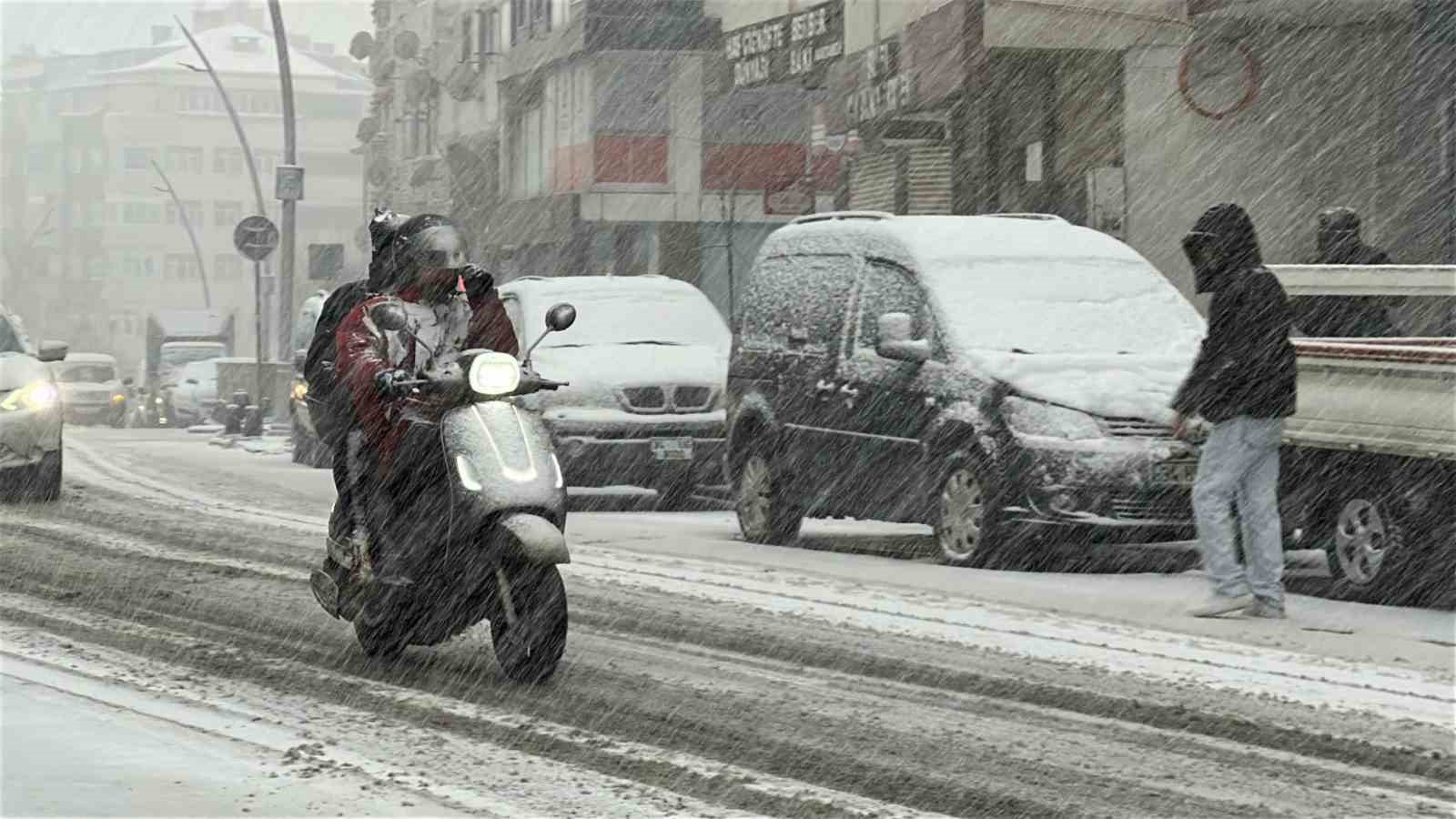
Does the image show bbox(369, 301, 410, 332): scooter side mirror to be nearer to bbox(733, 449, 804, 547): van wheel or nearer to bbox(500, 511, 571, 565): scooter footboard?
bbox(500, 511, 571, 565): scooter footboard

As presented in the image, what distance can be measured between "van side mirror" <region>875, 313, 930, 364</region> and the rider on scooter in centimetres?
506

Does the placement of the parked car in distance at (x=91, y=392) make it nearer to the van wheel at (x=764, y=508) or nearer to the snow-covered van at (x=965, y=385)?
the snow-covered van at (x=965, y=385)

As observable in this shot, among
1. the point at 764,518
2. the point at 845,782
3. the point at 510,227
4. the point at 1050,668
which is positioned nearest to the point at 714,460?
the point at 764,518

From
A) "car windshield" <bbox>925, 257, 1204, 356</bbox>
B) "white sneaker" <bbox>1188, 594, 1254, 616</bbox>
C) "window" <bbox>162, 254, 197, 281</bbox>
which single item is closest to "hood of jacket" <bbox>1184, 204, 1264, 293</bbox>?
"white sneaker" <bbox>1188, 594, 1254, 616</bbox>

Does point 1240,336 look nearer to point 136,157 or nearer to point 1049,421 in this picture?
point 1049,421

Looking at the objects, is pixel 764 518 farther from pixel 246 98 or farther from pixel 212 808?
pixel 246 98

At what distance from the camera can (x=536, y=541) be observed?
351 inches

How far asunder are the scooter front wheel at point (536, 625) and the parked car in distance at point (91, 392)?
4549cm

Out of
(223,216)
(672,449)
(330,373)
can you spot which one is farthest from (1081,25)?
(223,216)

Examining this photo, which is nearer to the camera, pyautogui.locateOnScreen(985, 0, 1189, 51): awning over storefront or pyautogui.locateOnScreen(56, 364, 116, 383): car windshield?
pyautogui.locateOnScreen(985, 0, 1189, 51): awning over storefront

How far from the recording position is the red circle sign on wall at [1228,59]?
2323 cm

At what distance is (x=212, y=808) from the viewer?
22.2 ft

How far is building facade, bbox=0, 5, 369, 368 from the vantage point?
148 metres

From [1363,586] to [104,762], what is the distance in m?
7.28
